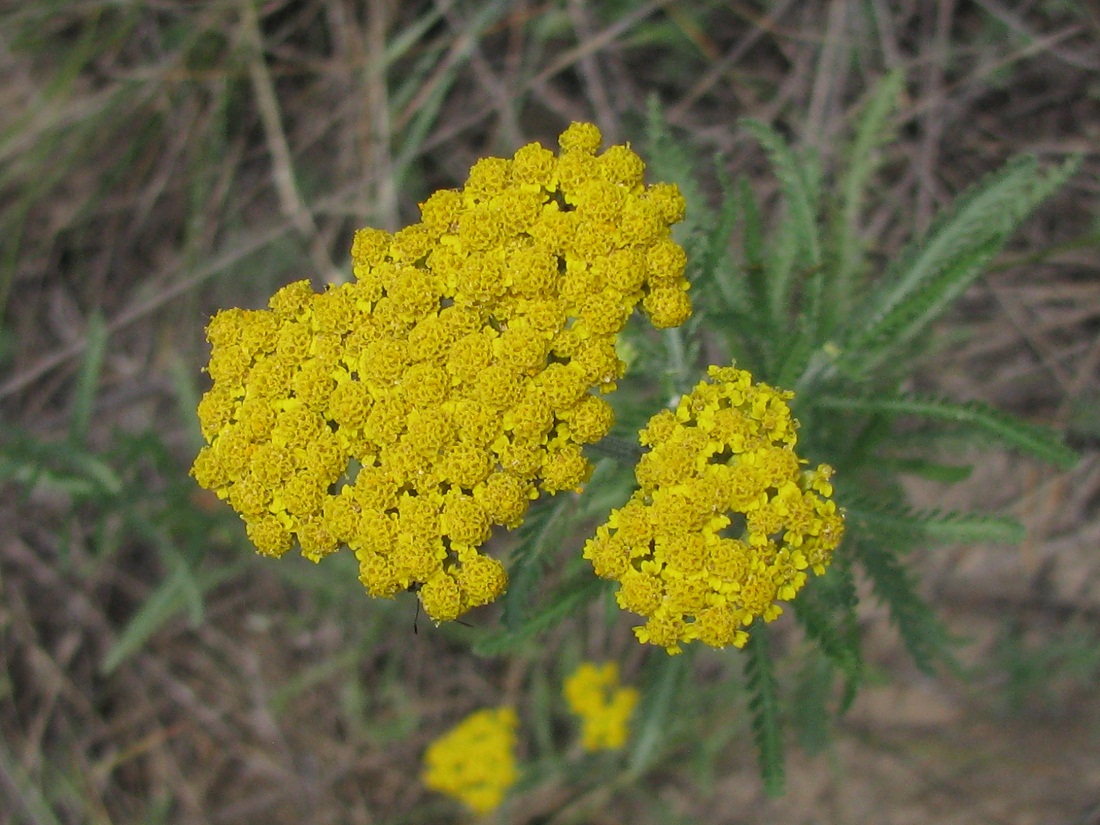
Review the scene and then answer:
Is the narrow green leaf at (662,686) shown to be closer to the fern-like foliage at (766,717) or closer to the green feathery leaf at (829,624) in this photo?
the fern-like foliage at (766,717)

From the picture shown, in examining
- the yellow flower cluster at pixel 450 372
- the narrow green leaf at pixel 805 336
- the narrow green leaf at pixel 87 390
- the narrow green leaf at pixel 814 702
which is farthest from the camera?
the narrow green leaf at pixel 87 390

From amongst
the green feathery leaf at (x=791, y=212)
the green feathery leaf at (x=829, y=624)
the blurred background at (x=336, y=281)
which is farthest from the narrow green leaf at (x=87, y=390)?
the green feathery leaf at (x=829, y=624)

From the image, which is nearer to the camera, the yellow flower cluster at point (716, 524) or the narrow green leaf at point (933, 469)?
the yellow flower cluster at point (716, 524)

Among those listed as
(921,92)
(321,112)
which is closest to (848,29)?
(921,92)

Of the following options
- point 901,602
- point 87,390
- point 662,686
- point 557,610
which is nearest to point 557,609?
point 557,610

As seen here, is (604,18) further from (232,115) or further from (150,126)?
(150,126)

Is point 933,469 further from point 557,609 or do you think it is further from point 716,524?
point 557,609
